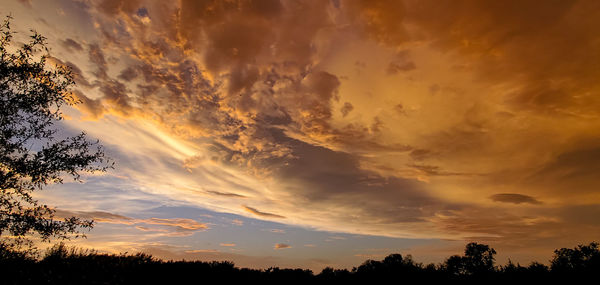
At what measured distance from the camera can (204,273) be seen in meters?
16.6

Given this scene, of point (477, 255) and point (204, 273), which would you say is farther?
point (477, 255)

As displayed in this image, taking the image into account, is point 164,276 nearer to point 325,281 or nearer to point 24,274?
point 24,274

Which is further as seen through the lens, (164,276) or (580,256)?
(580,256)

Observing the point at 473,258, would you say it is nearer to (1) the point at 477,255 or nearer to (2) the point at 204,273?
(1) the point at 477,255

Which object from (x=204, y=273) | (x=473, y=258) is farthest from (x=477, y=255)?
(x=204, y=273)

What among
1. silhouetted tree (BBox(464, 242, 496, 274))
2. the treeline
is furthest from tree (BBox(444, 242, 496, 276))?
the treeline

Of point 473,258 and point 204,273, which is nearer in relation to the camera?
point 204,273

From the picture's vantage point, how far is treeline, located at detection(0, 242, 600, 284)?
45.4ft

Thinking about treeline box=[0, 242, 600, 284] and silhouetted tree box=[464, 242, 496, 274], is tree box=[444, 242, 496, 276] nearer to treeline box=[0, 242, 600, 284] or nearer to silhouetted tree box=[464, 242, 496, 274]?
silhouetted tree box=[464, 242, 496, 274]

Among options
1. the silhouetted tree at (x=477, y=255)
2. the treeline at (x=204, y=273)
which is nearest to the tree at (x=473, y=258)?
the silhouetted tree at (x=477, y=255)

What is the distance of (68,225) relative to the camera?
20344 millimetres

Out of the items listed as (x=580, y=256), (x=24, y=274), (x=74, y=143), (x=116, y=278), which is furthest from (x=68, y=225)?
(x=580, y=256)

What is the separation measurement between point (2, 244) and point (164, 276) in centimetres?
1231

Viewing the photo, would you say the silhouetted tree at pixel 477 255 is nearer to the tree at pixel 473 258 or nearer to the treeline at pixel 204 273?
the tree at pixel 473 258
